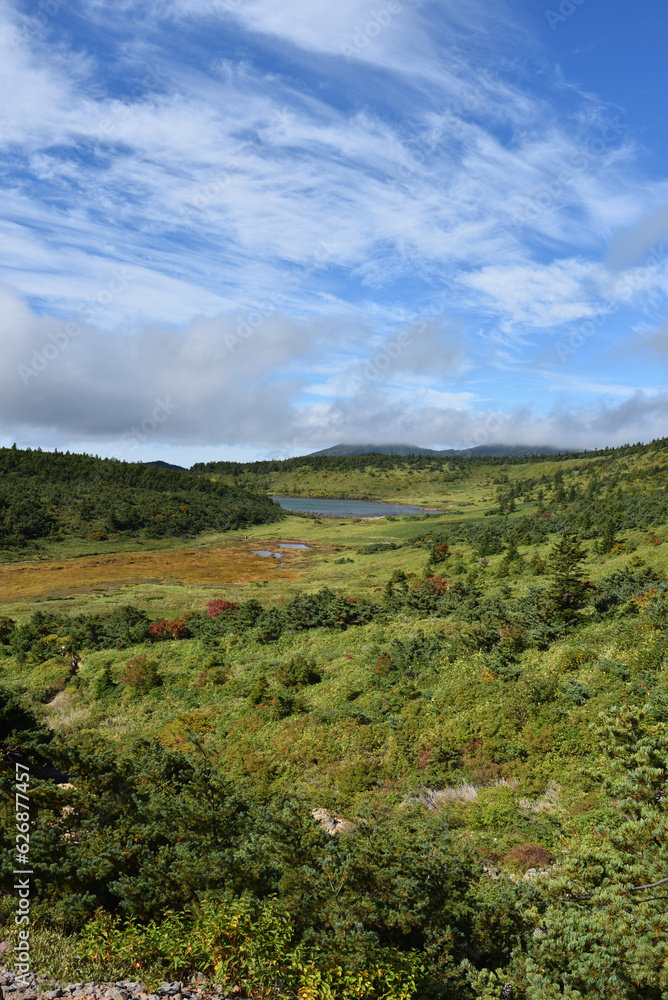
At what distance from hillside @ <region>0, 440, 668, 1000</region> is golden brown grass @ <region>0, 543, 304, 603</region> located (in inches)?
1171

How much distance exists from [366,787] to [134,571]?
71036 mm

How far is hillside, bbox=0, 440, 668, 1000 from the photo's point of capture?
25.3ft

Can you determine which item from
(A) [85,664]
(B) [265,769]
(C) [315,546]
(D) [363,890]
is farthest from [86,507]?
(D) [363,890]

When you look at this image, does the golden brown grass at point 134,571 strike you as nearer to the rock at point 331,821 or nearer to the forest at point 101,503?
the forest at point 101,503

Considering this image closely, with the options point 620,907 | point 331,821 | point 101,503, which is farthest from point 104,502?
point 620,907

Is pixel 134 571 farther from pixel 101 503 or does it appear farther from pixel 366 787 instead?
pixel 366 787

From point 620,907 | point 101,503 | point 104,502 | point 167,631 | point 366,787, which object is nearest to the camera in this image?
point 620,907

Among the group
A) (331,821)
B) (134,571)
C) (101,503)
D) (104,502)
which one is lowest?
(331,821)

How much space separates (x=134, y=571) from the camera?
7988cm

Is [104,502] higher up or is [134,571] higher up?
[104,502]

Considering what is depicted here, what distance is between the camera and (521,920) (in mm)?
9227

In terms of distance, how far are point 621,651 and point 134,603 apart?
147 feet

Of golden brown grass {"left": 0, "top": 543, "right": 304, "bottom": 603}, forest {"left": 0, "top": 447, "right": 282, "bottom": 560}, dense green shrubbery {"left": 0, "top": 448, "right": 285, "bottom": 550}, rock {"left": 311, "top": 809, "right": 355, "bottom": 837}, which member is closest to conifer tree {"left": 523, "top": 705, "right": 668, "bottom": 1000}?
rock {"left": 311, "top": 809, "right": 355, "bottom": 837}

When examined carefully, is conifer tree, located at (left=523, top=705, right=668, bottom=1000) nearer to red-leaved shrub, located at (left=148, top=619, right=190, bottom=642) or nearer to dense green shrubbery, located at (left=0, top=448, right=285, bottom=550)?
red-leaved shrub, located at (left=148, top=619, right=190, bottom=642)
